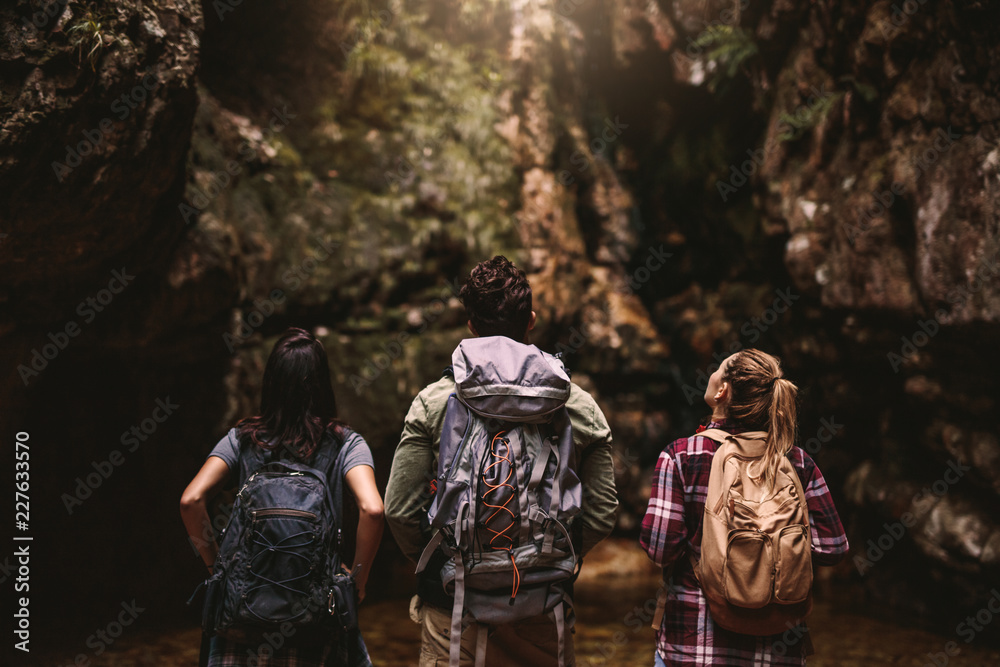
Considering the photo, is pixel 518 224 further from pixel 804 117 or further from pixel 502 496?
pixel 502 496

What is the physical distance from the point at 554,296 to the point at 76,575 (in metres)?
6.02

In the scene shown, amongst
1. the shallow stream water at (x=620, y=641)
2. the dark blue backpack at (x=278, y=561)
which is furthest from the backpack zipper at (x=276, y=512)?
the shallow stream water at (x=620, y=641)

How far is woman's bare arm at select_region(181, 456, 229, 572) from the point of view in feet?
7.72

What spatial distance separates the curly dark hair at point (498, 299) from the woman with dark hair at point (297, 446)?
634 mm

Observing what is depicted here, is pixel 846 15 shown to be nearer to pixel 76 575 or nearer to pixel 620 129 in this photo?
pixel 620 129

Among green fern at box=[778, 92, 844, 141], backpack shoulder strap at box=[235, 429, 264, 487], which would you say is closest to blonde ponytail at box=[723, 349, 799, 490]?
backpack shoulder strap at box=[235, 429, 264, 487]

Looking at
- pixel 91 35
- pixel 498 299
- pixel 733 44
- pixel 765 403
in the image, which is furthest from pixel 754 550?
pixel 733 44

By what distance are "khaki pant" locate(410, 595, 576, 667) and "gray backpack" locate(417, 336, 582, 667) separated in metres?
0.05

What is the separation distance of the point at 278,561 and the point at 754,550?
1.68m

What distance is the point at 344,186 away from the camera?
734 cm

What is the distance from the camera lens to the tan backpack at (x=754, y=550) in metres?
2.24

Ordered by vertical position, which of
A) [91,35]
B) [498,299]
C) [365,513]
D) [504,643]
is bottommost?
[504,643]

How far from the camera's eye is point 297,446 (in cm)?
243

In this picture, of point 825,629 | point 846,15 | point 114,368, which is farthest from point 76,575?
point 846,15
